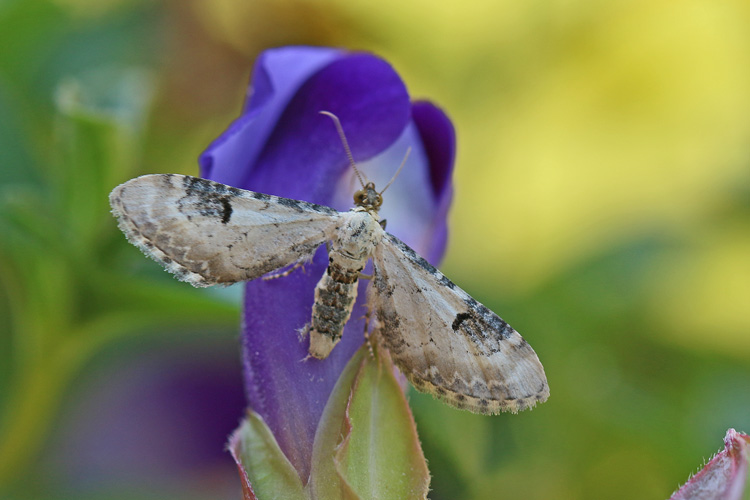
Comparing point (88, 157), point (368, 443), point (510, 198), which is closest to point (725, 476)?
point (368, 443)

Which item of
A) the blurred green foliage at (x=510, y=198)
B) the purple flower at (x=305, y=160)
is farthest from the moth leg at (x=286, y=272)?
the blurred green foliage at (x=510, y=198)

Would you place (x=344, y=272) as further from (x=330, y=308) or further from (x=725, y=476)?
(x=725, y=476)

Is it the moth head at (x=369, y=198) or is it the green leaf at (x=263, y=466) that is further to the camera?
the moth head at (x=369, y=198)

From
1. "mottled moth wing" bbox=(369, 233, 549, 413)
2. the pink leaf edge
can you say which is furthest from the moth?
the pink leaf edge

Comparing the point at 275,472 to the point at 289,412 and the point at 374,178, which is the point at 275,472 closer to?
the point at 289,412

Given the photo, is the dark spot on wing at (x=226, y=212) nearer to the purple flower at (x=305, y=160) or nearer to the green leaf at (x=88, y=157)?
the purple flower at (x=305, y=160)

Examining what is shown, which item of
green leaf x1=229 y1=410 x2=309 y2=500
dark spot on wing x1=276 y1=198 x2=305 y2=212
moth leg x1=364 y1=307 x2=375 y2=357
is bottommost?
green leaf x1=229 y1=410 x2=309 y2=500

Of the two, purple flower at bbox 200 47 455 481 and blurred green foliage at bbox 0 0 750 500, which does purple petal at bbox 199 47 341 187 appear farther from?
blurred green foliage at bbox 0 0 750 500
